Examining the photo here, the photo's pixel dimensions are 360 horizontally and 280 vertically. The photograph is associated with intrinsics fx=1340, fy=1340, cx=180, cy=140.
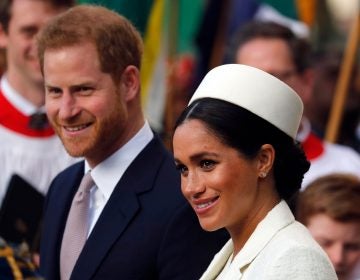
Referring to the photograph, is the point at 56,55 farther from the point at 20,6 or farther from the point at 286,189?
the point at 20,6

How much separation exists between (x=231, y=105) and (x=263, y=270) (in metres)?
0.55

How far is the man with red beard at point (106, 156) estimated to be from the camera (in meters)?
4.98

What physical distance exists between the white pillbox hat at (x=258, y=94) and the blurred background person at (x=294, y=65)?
3064 millimetres

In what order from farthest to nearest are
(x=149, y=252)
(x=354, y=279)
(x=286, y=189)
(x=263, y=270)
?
1. (x=354, y=279)
2. (x=149, y=252)
3. (x=286, y=189)
4. (x=263, y=270)

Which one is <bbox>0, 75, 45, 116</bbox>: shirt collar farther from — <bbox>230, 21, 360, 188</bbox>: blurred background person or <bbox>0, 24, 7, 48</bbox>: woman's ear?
<bbox>230, 21, 360, 188</bbox>: blurred background person

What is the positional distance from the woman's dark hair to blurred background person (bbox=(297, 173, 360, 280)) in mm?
1489

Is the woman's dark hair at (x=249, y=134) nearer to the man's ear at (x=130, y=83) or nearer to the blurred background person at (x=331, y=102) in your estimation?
the man's ear at (x=130, y=83)

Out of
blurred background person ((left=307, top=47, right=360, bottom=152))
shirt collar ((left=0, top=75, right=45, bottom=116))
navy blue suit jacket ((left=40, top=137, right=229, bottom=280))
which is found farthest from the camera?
blurred background person ((left=307, top=47, right=360, bottom=152))

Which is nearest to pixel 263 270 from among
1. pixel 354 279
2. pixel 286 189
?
pixel 286 189

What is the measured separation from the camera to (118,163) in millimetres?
5215

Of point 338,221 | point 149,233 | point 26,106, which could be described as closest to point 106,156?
point 149,233

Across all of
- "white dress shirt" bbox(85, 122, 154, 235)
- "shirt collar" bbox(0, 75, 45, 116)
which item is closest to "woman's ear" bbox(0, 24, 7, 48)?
"shirt collar" bbox(0, 75, 45, 116)

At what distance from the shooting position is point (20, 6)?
735 centimetres

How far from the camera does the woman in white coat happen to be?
14.0 feet
